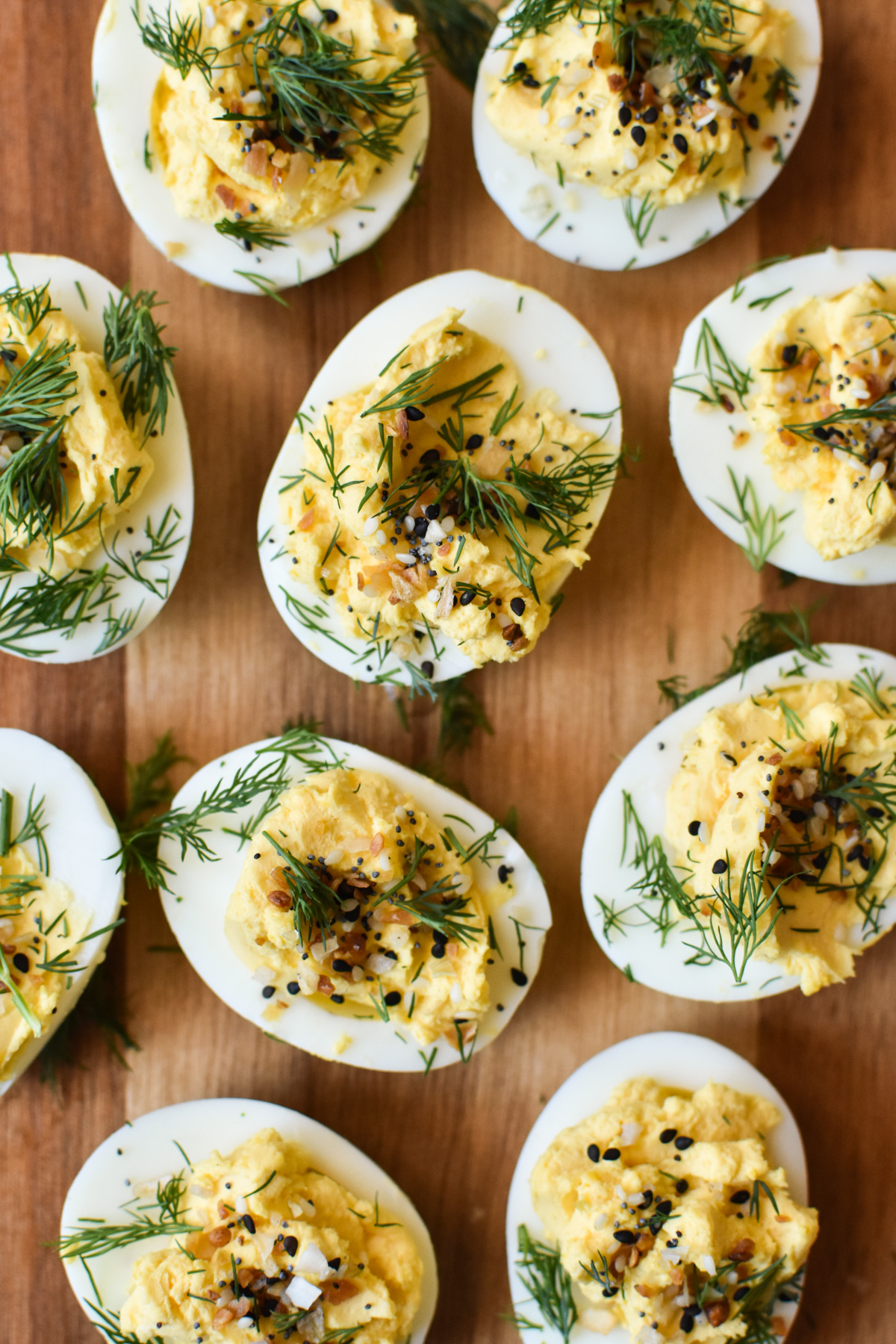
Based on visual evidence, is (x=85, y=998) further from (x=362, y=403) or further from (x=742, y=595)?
(x=742, y=595)

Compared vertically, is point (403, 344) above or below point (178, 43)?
below

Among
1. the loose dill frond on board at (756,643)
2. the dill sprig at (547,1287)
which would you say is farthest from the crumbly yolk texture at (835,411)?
the dill sprig at (547,1287)

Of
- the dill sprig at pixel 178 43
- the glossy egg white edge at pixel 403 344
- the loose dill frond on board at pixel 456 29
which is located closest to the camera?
the dill sprig at pixel 178 43

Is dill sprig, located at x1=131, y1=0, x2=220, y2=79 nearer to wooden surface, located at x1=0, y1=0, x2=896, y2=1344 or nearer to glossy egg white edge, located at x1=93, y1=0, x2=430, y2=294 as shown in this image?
glossy egg white edge, located at x1=93, y1=0, x2=430, y2=294

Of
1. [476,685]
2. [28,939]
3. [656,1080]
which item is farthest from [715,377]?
[28,939]

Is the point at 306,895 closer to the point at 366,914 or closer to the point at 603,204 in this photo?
the point at 366,914

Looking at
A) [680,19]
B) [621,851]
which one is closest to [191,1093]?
[621,851]

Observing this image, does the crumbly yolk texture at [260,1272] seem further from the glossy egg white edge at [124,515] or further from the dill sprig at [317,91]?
the dill sprig at [317,91]

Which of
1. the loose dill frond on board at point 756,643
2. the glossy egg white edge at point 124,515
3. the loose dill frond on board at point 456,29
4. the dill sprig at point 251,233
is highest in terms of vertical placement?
the loose dill frond on board at point 456,29
